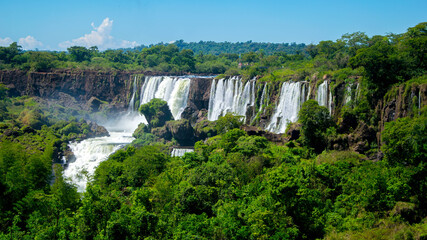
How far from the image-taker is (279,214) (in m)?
17.5

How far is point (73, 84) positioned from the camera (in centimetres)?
7438

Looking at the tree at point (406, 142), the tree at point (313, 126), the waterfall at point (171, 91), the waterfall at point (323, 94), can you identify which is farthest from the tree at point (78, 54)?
the tree at point (406, 142)

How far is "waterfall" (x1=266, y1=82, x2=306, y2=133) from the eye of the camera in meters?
43.6

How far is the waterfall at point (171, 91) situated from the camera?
62125 millimetres

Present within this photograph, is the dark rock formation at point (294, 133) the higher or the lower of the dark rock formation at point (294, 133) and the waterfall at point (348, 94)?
the lower

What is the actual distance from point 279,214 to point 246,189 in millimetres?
4098

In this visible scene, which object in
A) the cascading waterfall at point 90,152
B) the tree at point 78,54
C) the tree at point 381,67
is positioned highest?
the tree at point 78,54

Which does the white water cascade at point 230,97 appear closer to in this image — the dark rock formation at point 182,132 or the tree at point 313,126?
the dark rock formation at point 182,132

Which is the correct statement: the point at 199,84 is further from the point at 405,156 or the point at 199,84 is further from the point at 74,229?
the point at 74,229

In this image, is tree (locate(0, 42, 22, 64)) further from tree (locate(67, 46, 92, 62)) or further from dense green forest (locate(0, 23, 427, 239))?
dense green forest (locate(0, 23, 427, 239))

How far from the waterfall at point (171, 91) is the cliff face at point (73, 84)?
6.98 m

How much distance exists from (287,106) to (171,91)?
25.5 meters

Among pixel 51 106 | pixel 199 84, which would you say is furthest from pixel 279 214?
pixel 51 106

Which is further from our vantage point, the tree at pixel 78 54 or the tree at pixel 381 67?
the tree at pixel 78 54
